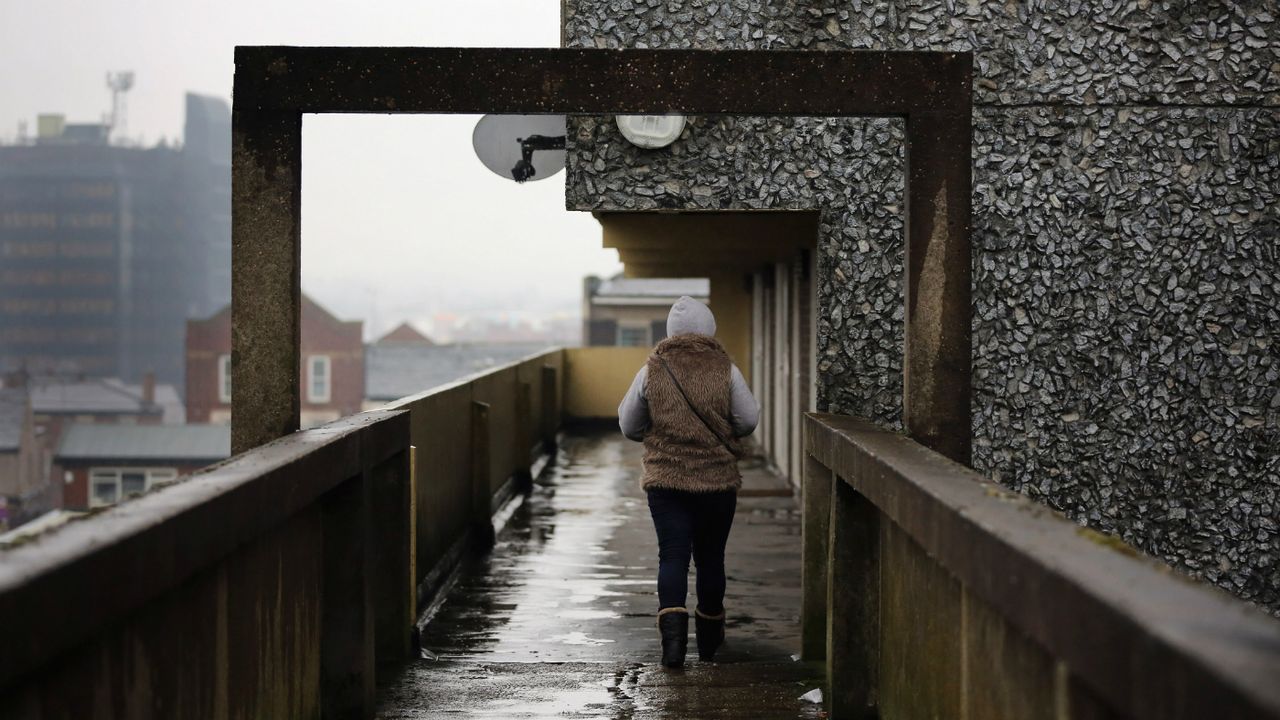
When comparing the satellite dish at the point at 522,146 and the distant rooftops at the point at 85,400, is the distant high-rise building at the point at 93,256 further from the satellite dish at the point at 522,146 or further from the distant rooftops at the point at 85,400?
the satellite dish at the point at 522,146

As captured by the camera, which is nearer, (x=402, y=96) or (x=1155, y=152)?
(x=402, y=96)

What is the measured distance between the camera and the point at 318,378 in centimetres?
7012

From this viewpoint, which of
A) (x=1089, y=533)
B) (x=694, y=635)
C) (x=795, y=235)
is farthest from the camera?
(x=795, y=235)

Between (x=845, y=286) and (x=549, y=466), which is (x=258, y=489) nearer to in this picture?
(x=845, y=286)

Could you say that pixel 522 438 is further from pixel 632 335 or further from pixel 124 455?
pixel 124 455

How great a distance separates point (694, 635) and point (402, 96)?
11.5 ft

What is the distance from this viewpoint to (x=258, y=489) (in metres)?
3.55

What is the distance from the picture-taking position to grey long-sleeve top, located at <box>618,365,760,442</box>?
20.3ft

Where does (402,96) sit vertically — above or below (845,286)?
above

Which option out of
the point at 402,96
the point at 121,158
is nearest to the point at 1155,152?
the point at 402,96

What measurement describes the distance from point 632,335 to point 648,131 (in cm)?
3323

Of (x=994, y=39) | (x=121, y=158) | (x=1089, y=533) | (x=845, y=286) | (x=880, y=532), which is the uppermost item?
(x=121, y=158)

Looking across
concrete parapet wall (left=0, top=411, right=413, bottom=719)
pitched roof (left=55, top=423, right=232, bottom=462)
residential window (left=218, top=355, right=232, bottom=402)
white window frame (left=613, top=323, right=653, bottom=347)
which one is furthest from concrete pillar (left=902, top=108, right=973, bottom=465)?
residential window (left=218, top=355, right=232, bottom=402)

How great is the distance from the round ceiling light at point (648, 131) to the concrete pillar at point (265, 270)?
3.09m
